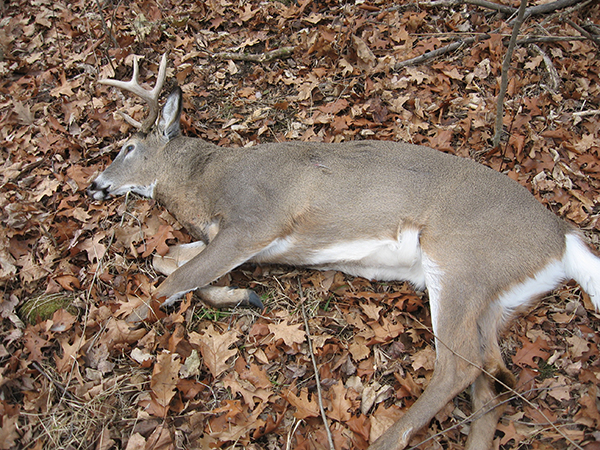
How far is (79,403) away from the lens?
3.31m

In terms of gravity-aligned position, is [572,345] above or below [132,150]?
below

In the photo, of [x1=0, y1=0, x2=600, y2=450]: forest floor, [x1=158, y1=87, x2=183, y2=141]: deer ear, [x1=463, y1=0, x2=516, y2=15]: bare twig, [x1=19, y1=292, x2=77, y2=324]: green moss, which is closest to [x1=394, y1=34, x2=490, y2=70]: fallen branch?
[x1=0, y1=0, x2=600, y2=450]: forest floor

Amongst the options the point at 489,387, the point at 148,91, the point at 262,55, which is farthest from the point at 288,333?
the point at 262,55

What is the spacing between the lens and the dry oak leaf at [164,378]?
3277 mm

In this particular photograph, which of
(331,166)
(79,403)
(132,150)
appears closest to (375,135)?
(331,166)

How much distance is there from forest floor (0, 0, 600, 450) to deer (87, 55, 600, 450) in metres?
0.21

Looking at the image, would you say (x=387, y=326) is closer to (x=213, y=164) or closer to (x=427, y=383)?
(x=427, y=383)

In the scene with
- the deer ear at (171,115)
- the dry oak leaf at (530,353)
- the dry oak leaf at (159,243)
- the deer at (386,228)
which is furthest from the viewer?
the deer ear at (171,115)

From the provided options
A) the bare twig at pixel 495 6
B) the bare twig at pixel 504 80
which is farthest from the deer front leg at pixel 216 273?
the bare twig at pixel 495 6

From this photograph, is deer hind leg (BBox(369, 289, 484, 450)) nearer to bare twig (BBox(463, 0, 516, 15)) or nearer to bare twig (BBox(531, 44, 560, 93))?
bare twig (BBox(531, 44, 560, 93))

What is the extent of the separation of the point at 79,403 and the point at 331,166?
9.52 ft

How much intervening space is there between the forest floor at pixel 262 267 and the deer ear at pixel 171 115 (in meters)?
0.50

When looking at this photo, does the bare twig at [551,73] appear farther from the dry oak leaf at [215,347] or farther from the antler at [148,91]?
the dry oak leaf at [215,347]

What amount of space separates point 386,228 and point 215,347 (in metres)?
1.79
